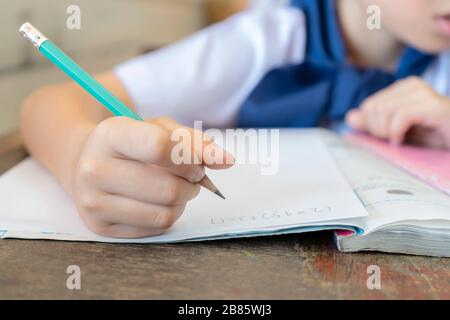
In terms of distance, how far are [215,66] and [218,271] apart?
16.9 inches

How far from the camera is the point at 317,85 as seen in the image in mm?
696

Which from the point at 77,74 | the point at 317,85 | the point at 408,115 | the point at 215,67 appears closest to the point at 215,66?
the point at 215,67

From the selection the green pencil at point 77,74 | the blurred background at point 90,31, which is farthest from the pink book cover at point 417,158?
the blurred background at point 90,31

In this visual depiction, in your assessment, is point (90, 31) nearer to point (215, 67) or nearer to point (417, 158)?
point (215, 67)

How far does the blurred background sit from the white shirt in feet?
0.43

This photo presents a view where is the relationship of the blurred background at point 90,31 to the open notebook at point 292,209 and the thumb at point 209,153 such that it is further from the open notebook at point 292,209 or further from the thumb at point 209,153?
the thumb at point 209,153

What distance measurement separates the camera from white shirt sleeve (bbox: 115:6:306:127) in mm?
662

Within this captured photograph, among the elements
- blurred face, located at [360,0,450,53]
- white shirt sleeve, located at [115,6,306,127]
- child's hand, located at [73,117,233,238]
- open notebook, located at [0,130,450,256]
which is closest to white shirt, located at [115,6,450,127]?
white shirt sleeve, located at [115,6,306,127]

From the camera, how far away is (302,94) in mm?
691

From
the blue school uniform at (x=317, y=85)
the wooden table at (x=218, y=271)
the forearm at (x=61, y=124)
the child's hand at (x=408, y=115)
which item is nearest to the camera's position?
the wooden table at (x=218, y=271)

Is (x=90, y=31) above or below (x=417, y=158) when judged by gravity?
above

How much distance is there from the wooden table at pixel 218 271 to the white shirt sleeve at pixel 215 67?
356 mm

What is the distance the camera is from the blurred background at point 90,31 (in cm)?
66
